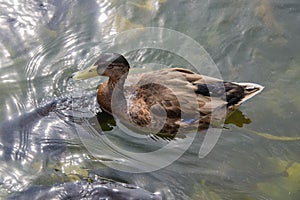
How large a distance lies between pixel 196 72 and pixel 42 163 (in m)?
2.41

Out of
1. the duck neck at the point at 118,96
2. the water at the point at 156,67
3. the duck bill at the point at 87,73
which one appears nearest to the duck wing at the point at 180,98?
the duck neck at the point at 118,96

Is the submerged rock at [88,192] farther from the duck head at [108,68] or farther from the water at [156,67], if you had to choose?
the duck head at [108,68]

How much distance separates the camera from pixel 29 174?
18.0 feet

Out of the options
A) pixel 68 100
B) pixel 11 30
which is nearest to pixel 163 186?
pixel 68 100

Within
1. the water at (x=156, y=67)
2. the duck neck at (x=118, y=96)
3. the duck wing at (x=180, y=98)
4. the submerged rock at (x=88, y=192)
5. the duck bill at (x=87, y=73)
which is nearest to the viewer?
the submerged rock at (x=88, y=192)

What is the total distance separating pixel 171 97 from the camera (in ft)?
19.7

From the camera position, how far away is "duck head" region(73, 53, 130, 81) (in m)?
6.20

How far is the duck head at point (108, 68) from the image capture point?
620cm

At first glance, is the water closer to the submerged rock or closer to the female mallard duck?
the submerged rock

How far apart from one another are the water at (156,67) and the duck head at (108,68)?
0.43 metres

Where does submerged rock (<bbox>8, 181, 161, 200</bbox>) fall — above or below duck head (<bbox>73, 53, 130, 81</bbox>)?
below

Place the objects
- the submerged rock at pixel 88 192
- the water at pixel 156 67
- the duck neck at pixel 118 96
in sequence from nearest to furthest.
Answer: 1. the submerged rock at pixel 88 192
2. the water at pixel 156 67
3. the duck neck at pixel 118 96

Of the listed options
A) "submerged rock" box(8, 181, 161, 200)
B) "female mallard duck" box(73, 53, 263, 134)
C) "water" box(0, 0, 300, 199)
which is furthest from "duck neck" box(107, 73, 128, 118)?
"submerged rock" box(8, 181, 161, 200)

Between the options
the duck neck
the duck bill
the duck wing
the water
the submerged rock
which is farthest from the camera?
the duck neck
